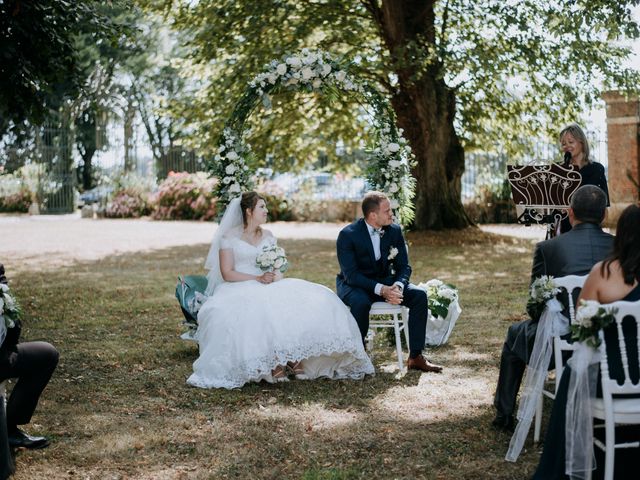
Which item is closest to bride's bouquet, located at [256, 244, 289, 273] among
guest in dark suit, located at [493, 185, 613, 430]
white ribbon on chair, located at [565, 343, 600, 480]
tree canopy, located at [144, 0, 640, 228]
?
guest in dark suit, located at [493, 185, 613, 430]

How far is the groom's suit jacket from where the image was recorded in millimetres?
7141

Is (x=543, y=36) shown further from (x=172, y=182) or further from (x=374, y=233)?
(x=172, y=182)

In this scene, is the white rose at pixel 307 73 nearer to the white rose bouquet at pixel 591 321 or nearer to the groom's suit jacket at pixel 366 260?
the groom's suit jacket at pixel 366 260

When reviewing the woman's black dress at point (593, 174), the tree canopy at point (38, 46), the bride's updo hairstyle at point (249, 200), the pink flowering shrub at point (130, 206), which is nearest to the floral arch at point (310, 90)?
the bride's updo hairstyle at point (249, 200)

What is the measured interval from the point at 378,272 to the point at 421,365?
956 millimetres

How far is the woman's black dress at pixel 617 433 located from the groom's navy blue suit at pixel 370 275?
9.40 ft

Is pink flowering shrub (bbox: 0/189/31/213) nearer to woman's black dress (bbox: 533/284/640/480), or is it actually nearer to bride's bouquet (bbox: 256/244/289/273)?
bride's bouquet (bbox: 256/244/289/273)

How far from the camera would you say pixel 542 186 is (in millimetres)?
7172

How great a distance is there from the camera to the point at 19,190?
120ft

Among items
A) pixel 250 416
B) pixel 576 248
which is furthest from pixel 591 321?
pixel 250 416

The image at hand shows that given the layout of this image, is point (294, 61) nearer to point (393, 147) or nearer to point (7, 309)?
point (393, 147)

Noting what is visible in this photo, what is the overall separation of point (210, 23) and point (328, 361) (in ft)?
37.7

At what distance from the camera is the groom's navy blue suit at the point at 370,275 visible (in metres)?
7.01

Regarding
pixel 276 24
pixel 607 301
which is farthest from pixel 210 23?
pixel 607 301
